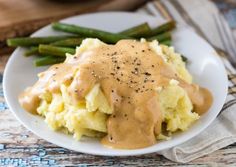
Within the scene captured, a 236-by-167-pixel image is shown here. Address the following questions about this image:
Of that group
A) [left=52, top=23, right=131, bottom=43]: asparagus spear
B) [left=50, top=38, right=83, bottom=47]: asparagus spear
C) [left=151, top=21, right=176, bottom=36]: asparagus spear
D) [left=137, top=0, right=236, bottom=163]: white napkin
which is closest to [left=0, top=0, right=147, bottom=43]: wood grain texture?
[left=52, top=23, right=131, bottom=43]: asparagus spear

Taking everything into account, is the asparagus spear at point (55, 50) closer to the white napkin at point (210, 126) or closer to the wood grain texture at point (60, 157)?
the wood grain texture at point (60, 157)

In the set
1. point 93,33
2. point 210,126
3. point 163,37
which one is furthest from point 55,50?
point 210,126

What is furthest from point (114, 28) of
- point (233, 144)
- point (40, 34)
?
point (233, 144)

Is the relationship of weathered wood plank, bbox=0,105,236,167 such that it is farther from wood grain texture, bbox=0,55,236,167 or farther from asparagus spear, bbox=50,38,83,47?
asparagus spear, bbox=50,38,83,47

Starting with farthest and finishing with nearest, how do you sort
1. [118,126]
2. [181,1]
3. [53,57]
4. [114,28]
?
1. [181,1]
2. [114,28]
3. [53,57]
4. [118,126]

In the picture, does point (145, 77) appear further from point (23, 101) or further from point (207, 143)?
point (23, 101)

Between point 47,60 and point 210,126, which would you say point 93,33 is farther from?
point 210,126
